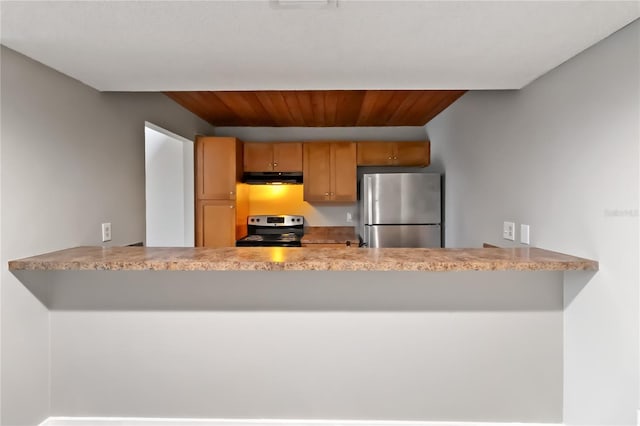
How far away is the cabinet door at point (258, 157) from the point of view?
176 inches

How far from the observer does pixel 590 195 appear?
1611mm

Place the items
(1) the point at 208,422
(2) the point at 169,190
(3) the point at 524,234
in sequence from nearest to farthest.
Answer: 1. (1) the point at 208,422
2. (3) the point at 524,234
3. (2) the point at 169,190

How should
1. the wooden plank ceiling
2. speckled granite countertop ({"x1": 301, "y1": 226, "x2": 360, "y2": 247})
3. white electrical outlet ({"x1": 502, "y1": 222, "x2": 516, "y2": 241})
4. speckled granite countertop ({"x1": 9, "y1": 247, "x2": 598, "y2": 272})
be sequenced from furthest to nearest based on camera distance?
speckled granite countertop ({"x1": 301, "y1": 226, "x2": 360, "y2": 247}) < the wooden plank ceiling < white electrical outlet ({"x1": 502, "y1": 222, "x2": 516, "y2": 241}) < speckled granite countertop ({"x1": 9, "y1": 247, "x2": 598, "y2": 272})

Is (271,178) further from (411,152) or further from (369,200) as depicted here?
(411,152)

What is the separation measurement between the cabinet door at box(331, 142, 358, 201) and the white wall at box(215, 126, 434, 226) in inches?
14.4

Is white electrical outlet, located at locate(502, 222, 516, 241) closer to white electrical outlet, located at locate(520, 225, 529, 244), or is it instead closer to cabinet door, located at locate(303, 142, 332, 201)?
white electrical outlet, located at locate(520, 225, 529, 244)

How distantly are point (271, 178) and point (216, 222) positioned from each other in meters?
0.77

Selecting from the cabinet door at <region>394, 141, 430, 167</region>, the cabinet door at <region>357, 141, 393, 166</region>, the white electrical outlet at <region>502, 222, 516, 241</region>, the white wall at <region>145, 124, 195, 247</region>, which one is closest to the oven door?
the white wall at <region>145, 124, 195, 247</region>

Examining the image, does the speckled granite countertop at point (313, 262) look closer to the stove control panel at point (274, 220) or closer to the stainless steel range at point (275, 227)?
the stainless steel range at point (275, 227)

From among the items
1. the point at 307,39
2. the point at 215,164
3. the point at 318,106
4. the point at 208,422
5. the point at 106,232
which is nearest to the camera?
the point at 307,39

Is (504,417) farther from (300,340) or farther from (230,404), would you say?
(230,404)

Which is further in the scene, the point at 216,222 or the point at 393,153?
the point at 393,153

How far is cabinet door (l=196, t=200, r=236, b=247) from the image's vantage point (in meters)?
4.13

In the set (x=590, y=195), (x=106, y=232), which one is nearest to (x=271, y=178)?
(x=106, y=232)
